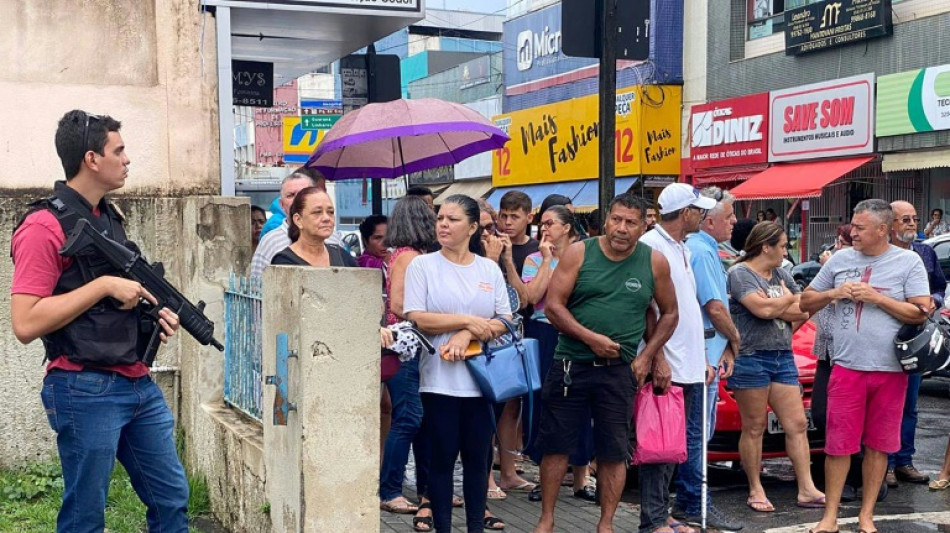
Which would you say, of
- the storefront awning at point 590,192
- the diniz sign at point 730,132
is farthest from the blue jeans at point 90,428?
the storefront awning at point 590,192

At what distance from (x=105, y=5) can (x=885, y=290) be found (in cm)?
502

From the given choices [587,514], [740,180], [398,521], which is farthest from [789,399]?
[740,180]

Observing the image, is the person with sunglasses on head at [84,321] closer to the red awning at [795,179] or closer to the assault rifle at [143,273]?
the assault rifle at [143,273]

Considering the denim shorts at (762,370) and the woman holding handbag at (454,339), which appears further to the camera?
the denim shorts at (762,370)

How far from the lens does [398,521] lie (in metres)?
6.70

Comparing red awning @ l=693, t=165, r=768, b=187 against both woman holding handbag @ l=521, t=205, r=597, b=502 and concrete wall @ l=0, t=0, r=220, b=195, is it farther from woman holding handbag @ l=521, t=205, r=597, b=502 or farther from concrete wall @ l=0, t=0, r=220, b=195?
concrete wall @ l=0, t=0, r=220, b=195

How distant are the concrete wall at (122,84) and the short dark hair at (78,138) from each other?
3.03m

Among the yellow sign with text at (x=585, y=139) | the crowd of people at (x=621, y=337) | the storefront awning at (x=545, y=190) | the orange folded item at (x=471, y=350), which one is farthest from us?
the storefront awning at (x=545, y=190)

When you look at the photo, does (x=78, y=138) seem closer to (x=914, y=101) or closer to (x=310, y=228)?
(x=310, y=228)

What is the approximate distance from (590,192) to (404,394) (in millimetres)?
21766

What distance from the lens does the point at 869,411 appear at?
664 cm

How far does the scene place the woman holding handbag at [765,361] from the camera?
7.35 m

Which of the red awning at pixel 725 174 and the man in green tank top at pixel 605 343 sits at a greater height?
the red awning at pixel 725 174

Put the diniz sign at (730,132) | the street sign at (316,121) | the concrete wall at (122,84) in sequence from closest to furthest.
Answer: the concrete wall at (122,84)
the street sign at (316,121)
the diniz sign at (730,132)
